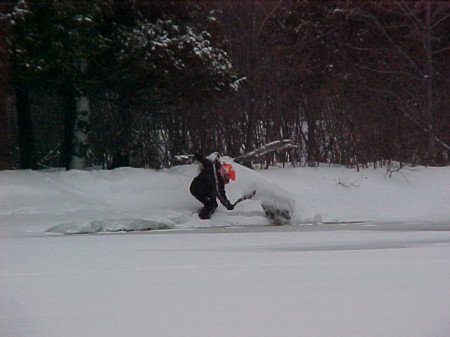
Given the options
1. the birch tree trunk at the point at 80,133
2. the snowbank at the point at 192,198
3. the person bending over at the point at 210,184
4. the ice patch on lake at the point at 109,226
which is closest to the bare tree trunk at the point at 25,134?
the birch tree trunk at the point at 80,133

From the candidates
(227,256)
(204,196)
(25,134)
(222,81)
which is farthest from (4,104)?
(227,256)

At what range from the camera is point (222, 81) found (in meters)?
24.3

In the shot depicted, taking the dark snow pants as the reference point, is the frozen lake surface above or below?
below

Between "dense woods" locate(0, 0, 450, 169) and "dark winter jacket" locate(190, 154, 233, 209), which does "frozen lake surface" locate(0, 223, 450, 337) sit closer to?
"dark winter jacket" locate(190, 154, 233, 209)

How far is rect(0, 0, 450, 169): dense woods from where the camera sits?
74.5ft

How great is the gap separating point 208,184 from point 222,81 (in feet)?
12.3

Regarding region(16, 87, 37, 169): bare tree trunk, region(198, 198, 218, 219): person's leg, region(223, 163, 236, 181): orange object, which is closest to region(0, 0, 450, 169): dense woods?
region(16, 87, 37, 169): bare tree trunk

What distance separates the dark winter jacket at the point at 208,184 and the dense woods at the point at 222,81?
103 inches

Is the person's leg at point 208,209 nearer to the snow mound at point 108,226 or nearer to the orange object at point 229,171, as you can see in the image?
the orange object at point 229,171

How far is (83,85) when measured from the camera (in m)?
23.4

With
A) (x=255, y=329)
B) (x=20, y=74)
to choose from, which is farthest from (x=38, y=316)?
(x=20, y=74)

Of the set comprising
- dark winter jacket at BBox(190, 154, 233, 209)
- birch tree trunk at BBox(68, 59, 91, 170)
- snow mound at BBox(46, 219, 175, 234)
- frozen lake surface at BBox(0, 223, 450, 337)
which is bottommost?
frozen lake surface at BBox(0, 223, 450, 337)

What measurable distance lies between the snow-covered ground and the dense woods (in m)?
1.84

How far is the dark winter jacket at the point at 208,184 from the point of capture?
2125 centimetres
